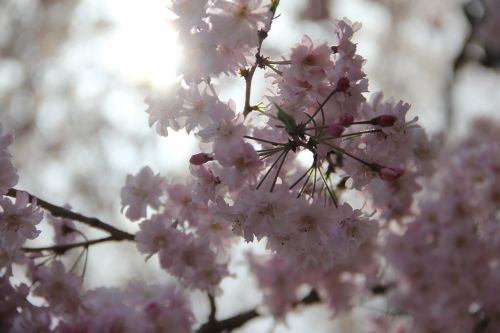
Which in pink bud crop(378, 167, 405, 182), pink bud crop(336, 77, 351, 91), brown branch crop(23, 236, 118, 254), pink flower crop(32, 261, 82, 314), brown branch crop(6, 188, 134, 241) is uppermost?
brown branch crop(6, 188, 134, 241)

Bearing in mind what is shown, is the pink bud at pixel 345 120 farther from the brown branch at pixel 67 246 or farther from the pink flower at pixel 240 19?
the brown branch at pixel 67 246

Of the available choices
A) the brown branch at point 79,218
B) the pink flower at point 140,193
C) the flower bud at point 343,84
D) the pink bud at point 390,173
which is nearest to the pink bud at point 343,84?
the flower bud at point 343,84

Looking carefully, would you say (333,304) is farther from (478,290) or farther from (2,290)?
(2,290)

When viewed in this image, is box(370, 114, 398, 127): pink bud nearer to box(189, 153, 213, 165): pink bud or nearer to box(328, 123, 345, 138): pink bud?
box(328, 123, 345, 138): pink bud

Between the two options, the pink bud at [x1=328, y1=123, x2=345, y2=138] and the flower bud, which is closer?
the pink bud at [x1=328, y1=123, x2=345, y2=138]

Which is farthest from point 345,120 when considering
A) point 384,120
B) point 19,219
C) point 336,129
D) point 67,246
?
point 67,246

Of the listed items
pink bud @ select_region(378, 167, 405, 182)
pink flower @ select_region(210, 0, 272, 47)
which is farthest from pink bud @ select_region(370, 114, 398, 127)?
pink flower @ select_region(210, 0, 272, 47)

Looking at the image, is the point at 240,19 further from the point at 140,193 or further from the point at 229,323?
the point at 229,323
